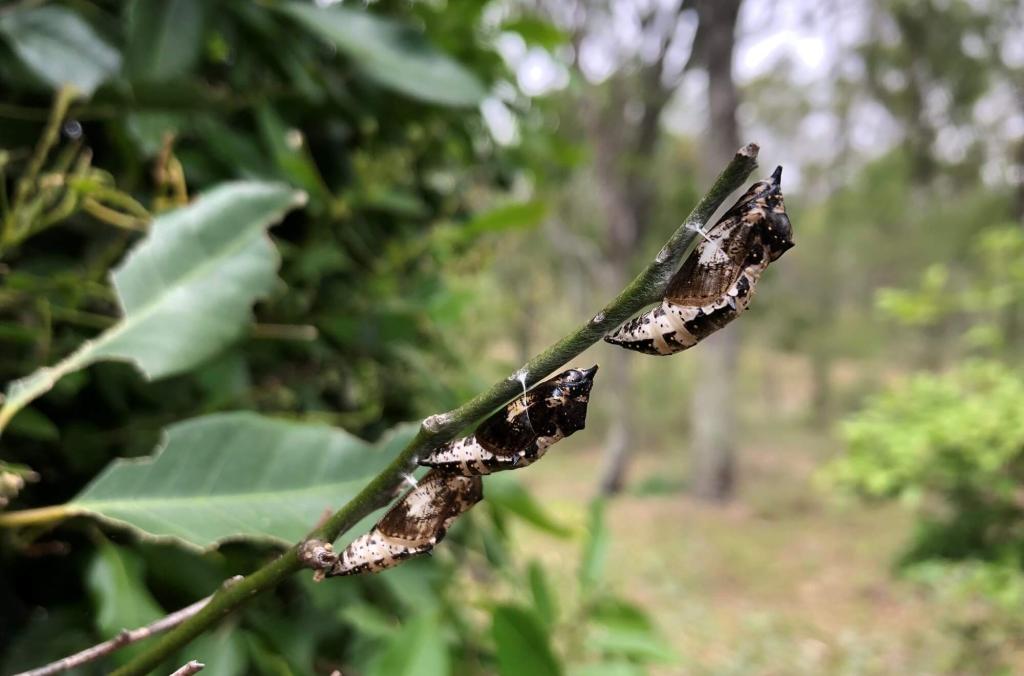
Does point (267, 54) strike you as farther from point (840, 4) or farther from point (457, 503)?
point (840, 4)

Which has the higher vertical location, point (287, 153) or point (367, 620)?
point (287, 153)

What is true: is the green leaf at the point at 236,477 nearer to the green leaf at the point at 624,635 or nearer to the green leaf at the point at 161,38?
the green leaf at the point at 161,38

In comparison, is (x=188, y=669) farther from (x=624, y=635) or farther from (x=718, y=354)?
(x=718, y=354)

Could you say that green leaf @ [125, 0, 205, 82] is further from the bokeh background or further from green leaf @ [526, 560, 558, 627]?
green leaf @ [526, 560, 558, 627]

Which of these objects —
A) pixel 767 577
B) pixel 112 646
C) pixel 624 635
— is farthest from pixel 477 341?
pixel 767 577

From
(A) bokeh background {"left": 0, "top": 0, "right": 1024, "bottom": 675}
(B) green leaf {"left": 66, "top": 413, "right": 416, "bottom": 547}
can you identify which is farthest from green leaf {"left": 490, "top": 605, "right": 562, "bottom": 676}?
(B) green leaf {"left": 66, "top": 413, "right": 416, "bottom": 547}

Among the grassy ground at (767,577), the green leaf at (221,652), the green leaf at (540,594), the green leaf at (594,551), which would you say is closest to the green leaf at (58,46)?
the green leaf at (221,652)

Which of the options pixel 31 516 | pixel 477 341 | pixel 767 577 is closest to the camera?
pixel 31 516
